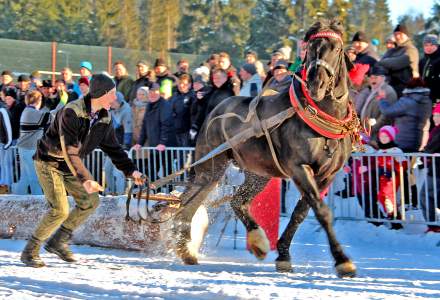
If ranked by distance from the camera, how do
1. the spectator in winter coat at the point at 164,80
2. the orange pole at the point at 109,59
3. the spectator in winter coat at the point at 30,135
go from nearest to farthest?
1. the spectator in winter coat at the point at 164,80
2. the spectator in winter coat at the point at 30,135
3. the orange pole at the point at 109,59

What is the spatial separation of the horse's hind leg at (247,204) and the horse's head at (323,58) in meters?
1.87

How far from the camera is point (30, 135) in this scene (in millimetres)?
12547

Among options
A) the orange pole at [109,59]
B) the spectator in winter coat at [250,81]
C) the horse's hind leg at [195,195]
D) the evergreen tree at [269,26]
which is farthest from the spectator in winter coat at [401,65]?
the evergreen tree at [269,26]

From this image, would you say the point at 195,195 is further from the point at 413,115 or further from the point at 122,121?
the point at 122,121

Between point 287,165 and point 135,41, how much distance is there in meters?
38.3

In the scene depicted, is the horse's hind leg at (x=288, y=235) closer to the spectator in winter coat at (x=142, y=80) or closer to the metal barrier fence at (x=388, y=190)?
the metal barrier fence at (x=388, y=190)

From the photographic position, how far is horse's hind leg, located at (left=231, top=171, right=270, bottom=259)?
25.4 feet

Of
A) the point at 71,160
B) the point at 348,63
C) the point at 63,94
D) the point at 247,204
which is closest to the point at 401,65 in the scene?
the point at 247,204

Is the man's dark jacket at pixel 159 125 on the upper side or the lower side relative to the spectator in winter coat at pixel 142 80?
lower

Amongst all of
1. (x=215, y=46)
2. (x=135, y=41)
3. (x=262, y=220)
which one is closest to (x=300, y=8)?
(x=215, y=46)

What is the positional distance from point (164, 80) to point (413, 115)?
4.37 m

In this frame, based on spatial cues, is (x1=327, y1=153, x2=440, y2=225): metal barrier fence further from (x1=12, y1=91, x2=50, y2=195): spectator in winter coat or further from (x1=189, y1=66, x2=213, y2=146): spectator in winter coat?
(x1=12, y1=91, x2=50, y2=195): spectator in winter coat

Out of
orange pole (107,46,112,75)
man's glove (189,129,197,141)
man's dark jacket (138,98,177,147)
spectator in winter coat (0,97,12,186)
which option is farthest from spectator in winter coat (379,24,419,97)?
orange pole (107,46,112,75)

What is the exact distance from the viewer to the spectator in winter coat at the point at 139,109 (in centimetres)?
1267
